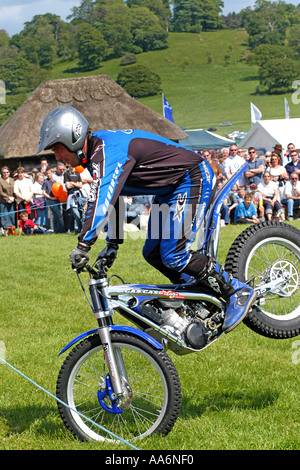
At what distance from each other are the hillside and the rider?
81.8m

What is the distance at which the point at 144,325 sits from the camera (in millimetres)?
4992

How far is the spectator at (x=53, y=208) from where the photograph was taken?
18.8m

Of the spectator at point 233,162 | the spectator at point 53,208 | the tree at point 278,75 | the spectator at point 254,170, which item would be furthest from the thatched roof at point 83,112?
the tree at point 278,75

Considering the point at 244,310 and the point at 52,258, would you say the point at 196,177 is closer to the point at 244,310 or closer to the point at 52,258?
the point at 244,310

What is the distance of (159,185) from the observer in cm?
498

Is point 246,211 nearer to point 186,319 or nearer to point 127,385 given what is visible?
point 186,319

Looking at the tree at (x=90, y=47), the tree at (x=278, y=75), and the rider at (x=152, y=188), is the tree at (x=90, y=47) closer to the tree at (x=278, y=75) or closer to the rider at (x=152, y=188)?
the tree at (x=278, y=75)

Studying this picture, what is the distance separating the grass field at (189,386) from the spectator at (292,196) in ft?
31.8

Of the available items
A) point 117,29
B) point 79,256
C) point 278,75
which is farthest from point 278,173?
point 117,29

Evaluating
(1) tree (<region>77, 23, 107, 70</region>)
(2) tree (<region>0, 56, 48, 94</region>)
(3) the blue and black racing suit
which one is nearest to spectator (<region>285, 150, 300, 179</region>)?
(3) the blue and black racing suit

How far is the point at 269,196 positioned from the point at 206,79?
11390 centimetres
